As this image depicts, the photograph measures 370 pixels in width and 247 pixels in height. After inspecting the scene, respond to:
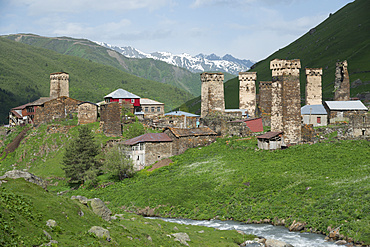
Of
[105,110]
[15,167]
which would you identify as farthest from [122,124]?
[15,167]

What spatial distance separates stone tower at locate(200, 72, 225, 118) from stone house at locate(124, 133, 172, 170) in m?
14.6

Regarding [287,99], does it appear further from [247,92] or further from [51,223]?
[51,223]

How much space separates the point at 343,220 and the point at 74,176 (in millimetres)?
39490

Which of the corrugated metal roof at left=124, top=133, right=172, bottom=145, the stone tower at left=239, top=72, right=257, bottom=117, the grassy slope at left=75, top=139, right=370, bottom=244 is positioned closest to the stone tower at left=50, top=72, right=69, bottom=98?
the stone tower at left=239, top=72, right=257, bottom=117

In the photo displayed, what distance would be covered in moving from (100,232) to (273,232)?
16035 millimetres

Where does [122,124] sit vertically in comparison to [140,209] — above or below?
above

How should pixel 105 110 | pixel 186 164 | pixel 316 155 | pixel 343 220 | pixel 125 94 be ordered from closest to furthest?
1. pixel 343 220
2. pixel 316 155
3. pixel 186 164
4. pixel 105 110
5. pixel 125 94

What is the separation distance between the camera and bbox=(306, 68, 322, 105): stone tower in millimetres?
76062

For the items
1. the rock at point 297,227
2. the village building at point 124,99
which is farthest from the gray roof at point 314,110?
the rock at point 297,227

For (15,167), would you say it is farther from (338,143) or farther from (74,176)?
(338,143)

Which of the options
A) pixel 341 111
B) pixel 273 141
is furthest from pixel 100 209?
pixel 341 111

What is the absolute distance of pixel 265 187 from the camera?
A: 133 ft

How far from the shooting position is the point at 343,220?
30.7 metres

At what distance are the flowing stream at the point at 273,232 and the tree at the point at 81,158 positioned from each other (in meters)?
24.5
